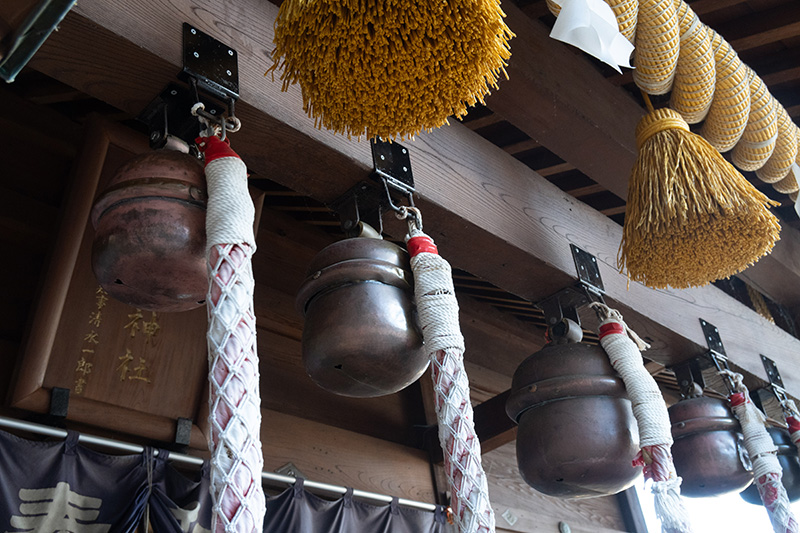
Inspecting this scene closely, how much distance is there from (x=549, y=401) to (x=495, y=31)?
104 cm

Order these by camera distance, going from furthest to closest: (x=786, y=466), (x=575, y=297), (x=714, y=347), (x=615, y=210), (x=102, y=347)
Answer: (x=615, y=210), (x=714, y=347), (x=786, y=466), (x=575, y=297), (x=102, y=347)

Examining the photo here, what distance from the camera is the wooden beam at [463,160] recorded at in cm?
137

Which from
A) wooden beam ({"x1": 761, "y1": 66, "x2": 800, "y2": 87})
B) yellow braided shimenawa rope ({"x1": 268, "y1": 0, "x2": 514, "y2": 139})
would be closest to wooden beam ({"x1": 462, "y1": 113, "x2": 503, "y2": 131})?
wooden beam ({"x1": 761, "y1": 66, "x2": 800, "y2": 87})

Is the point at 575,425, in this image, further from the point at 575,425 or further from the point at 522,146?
the point at 522,146

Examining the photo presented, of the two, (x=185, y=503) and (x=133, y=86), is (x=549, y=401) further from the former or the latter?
(x=133, y=86)

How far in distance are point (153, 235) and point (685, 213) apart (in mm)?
1366

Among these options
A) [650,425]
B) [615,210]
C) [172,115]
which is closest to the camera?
[172,115]

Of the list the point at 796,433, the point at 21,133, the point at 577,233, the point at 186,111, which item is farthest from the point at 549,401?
the point at 21,133

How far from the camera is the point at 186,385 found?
213cm

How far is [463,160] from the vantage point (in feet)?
6.98

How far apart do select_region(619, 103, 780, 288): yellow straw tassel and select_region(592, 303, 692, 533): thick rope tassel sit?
25 centimetres

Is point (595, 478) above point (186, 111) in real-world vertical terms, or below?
below

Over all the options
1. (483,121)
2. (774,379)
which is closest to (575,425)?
(483,121)

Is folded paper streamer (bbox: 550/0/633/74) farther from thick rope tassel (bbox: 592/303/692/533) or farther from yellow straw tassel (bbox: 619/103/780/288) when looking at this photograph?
thick rope tassel (bbox: 592/303/692/533)
